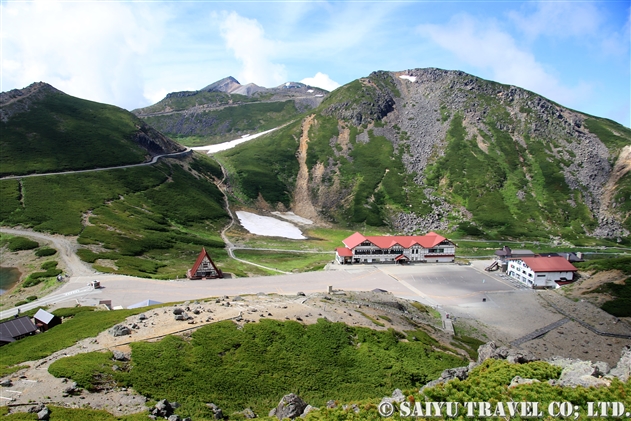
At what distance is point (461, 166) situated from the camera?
160m

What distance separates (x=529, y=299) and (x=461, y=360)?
4060 cm

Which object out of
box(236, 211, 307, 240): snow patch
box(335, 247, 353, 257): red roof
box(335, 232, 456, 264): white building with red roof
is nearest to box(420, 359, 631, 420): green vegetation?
box(335, 247, 353, 257): red roof

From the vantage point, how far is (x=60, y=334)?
117ft

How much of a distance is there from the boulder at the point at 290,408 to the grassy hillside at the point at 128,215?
52305 millimetres

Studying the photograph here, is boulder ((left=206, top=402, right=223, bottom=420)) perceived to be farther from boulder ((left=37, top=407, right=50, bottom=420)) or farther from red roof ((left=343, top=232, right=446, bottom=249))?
red roof ((left=343, top=232, right=446, bottom=249))

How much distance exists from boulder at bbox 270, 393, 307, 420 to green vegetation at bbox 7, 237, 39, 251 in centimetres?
7122

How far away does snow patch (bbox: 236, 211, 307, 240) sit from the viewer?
126 metres

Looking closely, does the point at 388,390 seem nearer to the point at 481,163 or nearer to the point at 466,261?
the point at 466,261

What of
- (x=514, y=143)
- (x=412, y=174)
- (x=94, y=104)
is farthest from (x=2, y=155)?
(x=514, y=143)

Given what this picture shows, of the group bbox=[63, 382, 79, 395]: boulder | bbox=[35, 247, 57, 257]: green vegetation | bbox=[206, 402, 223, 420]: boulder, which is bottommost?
bbox=[206, 402, 223, 420]: boulder

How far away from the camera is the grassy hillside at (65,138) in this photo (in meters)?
119

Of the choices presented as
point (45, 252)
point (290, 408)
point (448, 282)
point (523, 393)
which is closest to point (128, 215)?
point (45, 252)

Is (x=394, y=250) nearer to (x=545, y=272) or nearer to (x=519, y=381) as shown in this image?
(x=545, y=272)

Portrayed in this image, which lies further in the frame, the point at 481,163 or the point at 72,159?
the point at 481,163
